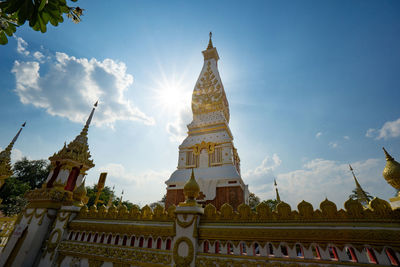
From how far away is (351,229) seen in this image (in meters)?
2.92

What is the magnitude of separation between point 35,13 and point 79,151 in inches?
306

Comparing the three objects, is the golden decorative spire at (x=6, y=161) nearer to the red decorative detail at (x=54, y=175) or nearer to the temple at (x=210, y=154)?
the red decorative detail at (x=54, y=175)

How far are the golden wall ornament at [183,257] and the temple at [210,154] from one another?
717 centimetres

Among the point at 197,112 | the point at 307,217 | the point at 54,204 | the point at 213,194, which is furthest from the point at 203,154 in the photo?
the point at 307,217

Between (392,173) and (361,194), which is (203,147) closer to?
(361,194)

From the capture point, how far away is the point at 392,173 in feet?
10.7

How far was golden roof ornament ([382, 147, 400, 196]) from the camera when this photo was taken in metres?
3.21

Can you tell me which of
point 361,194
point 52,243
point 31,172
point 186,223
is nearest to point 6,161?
point 52,243

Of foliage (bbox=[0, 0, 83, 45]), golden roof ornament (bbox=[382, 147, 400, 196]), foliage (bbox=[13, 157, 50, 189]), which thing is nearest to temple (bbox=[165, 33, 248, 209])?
golden roof ornament (bbox=[382, 147, 400, 196])

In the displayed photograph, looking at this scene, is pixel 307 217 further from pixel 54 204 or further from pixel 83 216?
pixel 54 204

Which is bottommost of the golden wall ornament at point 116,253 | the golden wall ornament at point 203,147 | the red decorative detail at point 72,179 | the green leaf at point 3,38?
the golden wall ornament at point 116,253

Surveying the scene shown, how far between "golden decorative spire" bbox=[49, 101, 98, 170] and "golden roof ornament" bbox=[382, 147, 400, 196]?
10906 millimetres

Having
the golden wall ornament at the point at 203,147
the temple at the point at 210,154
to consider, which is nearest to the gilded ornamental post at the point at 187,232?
the temple at the point at 210,154

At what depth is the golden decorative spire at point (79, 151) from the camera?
8094mm
